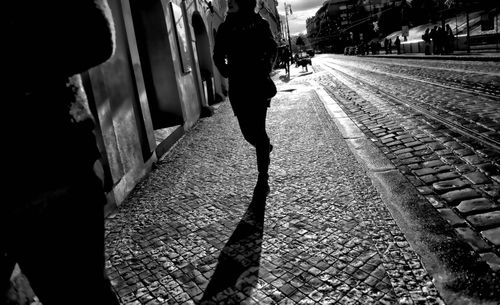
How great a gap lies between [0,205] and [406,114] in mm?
7290

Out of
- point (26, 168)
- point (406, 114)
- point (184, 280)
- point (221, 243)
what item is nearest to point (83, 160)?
point (26, 168)

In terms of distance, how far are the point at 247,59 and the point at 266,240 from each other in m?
1.76

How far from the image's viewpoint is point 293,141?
5852mm

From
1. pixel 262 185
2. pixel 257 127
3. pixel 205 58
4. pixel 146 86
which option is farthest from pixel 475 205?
pixel 205 58

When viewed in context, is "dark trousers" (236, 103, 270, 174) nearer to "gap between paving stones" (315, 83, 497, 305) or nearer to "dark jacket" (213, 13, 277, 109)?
"dark jacket" (213, 13, 277, 109)

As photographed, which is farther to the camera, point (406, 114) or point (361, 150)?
point (406, 114)

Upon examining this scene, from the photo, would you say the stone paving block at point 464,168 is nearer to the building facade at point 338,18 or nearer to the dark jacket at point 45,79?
the dark jacket at point 45,79

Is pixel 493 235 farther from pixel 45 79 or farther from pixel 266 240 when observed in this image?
pixel 45 79

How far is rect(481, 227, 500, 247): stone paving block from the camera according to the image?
239 centimetres

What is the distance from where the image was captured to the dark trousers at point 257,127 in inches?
141

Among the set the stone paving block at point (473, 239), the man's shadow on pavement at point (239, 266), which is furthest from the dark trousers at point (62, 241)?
the stone paving block at point (473, 239)

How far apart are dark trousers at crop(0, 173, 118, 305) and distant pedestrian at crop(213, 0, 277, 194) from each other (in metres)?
2.42

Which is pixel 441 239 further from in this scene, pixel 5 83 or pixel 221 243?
pixel 5 83

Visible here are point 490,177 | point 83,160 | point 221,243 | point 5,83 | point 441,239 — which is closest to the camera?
point 5,83
